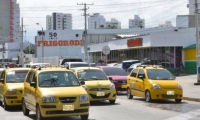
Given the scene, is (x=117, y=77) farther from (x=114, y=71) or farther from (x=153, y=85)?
(x=153, y=85)

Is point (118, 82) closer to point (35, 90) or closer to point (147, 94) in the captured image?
point (147, 94)

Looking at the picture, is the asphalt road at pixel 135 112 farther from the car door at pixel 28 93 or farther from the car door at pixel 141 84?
the car door at pixel 141 84

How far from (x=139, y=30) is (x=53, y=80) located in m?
87.1

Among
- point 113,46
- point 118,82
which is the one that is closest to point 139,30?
point 113,46

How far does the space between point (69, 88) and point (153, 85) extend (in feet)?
23.7

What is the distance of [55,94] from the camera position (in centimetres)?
1236

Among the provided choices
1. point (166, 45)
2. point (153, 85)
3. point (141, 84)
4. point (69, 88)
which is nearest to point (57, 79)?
point (69, 88)

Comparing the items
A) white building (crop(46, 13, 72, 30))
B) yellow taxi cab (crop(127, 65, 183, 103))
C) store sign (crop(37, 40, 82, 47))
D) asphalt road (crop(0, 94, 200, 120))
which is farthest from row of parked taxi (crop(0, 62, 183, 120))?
white building (crop(46, 13, 72, 30))

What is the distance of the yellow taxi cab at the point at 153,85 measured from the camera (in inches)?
757

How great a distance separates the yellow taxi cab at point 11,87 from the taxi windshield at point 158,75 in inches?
237

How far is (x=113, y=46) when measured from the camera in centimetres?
5856

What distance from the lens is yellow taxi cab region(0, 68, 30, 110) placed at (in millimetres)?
16609

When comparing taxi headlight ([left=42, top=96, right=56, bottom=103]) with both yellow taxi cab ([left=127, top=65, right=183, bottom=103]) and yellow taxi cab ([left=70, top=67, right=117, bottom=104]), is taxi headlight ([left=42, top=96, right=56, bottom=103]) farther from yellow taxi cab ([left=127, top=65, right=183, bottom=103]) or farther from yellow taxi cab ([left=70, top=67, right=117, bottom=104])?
yellow taxi cab ([left=127, top=65, right=183, bottom=103])

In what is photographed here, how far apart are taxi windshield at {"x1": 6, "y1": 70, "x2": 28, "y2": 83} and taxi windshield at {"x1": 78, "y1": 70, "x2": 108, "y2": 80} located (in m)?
2.84
